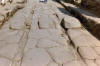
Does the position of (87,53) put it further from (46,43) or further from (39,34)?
(39,34)

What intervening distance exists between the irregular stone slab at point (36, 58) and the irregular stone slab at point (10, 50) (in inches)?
10.6

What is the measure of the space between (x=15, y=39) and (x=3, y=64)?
1.05 m

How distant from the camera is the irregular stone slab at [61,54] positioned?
97.1 inches

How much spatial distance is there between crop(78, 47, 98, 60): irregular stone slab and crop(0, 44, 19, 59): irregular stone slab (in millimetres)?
1407

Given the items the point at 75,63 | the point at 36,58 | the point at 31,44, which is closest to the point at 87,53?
the point at 75,63

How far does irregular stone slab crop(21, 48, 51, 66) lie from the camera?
7.66 feet

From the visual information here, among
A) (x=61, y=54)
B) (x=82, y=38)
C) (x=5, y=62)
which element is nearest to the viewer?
(x=5, y=62)

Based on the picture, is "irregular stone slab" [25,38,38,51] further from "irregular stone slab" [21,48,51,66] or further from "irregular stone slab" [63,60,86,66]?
"irregular stone slab" [63,60,86,66]

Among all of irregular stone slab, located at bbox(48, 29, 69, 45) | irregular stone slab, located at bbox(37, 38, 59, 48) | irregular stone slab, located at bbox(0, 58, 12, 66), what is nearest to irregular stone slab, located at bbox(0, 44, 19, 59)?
irregular stone slab, located at bbox(0, 58, 12, 66)

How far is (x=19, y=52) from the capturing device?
2.67m

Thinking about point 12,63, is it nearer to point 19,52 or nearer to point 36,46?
point 19,52

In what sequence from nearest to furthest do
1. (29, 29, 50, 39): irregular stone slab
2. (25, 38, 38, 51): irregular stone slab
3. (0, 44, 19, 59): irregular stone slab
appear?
(0, 44, 19, 59): irregular stone slab, (25, 38, 38, 51): irregular stone slab, (29, 29, 50, 39): irregular stone slab

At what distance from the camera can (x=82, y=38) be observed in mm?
3396

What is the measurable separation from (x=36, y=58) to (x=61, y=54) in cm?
53
